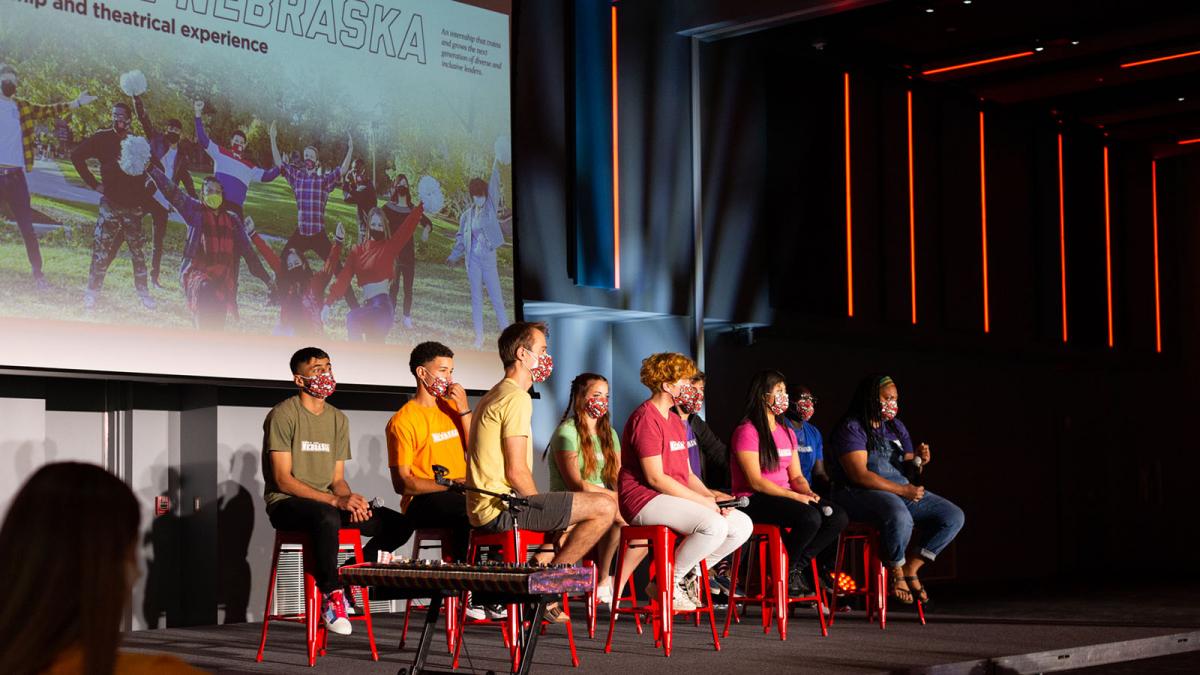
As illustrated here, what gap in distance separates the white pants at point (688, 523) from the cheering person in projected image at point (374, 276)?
200 cm

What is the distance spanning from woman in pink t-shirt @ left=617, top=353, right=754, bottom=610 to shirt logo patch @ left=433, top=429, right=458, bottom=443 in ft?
2.54

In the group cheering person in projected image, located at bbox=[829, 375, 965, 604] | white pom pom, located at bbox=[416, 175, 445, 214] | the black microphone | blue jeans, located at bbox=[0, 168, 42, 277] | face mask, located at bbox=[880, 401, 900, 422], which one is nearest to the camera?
the black microphone

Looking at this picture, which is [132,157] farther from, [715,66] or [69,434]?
[715,66]

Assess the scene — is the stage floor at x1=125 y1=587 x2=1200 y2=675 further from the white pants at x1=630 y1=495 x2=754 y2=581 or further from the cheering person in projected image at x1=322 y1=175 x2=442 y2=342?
the cheering person in projected image at x1=322 y1=175 x2=442 y2=342

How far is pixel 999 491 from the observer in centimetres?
1183

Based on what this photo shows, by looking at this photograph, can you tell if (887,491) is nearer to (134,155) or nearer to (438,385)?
(438,385)

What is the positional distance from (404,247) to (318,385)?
1.70 m

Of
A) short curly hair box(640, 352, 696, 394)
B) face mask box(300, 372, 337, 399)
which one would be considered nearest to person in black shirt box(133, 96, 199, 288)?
face mask box(300, 372, 337, 399)

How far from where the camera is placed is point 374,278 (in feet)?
24.2

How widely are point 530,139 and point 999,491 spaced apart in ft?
18.1

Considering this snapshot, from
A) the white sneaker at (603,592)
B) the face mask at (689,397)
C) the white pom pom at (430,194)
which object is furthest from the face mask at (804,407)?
the white pom pom at (430,194)

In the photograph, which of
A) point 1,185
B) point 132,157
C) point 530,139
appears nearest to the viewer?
point 1,185

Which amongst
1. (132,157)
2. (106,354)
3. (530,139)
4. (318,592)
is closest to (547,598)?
(318,592)

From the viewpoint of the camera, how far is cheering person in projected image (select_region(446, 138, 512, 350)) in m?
7.77
